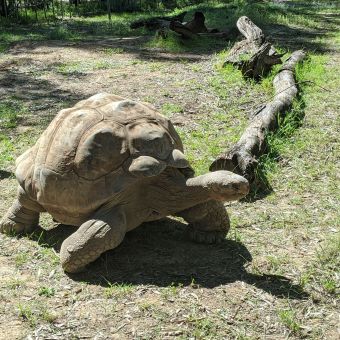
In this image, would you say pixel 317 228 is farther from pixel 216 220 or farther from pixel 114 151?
pixel 114 151

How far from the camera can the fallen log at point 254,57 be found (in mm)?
9227

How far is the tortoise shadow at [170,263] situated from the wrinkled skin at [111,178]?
0.76 feet

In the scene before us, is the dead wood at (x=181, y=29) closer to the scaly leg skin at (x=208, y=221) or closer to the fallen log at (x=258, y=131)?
the fallen log at (x=258, y=131)

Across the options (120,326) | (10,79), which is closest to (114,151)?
(120,326)

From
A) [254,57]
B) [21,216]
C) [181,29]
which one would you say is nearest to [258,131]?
[21,216]

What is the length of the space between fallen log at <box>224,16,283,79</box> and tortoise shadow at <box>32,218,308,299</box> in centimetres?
515

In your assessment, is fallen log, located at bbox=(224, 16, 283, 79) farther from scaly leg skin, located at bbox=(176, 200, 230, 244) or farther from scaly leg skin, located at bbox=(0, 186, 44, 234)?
scaly leg skin, located at bbox=(0, 186, 44, 234)

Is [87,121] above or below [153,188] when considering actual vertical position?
above

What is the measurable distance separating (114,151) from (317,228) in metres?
1.88

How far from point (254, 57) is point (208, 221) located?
5.40 meters

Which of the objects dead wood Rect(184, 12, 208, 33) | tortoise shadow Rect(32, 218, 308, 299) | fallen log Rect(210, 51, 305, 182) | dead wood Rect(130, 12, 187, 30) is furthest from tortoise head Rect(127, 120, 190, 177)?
dead wood Rect(130, 12, 187, 30)

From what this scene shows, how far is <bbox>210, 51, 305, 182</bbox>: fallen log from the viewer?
524 centimetres

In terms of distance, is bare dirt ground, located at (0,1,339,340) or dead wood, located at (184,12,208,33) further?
dead wood, located at (184,12,208,33)

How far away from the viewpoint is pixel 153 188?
4.10 m
